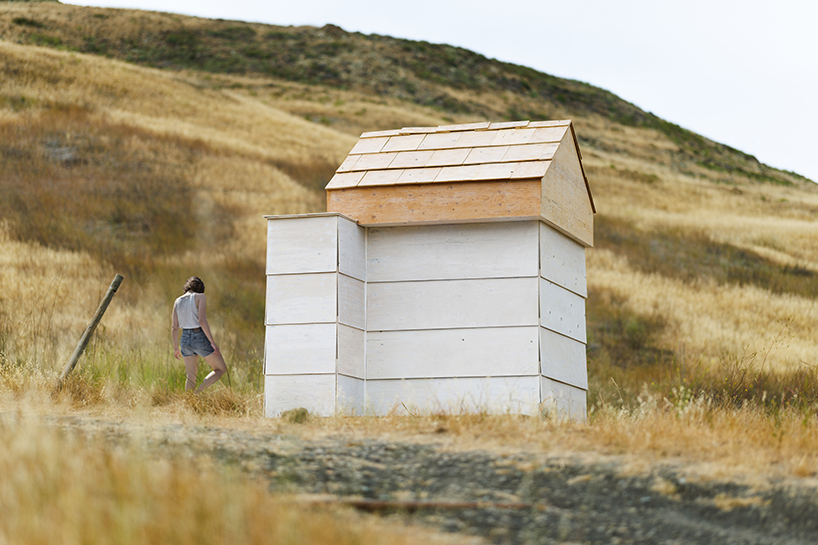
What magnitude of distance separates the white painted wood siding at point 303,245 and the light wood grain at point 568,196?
2233 mm

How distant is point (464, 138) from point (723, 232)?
2814cm

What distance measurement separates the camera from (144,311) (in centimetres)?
1733

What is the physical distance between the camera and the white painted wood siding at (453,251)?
29.6 ft

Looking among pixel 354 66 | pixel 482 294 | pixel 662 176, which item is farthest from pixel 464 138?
pixel 354 66

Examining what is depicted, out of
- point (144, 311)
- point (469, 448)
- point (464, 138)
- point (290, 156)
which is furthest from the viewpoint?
point (290, 156)

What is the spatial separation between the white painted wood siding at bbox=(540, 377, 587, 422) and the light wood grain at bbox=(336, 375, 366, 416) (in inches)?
75.1

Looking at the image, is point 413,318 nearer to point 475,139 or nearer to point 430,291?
point 430,291

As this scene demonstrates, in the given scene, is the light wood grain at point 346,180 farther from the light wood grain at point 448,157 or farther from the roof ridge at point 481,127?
the light wood grain at point 448,157

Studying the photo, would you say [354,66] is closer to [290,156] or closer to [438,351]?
[290,156]

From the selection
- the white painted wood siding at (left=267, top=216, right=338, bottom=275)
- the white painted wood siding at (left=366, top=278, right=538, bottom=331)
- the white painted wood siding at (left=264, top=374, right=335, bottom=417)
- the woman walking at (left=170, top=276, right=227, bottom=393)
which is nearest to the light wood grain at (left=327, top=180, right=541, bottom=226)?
the white painted wood siding at (left=267, top=216, right=338, bottom=275)

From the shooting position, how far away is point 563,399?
9.28 m

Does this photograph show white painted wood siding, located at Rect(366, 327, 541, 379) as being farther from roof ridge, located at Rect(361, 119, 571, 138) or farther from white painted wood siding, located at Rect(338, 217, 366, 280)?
roof ridge, located at Rect(361, 119, 571, 138)

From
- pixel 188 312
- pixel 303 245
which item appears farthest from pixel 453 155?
pixel 188 312

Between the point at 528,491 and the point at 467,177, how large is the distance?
16.0 feet
